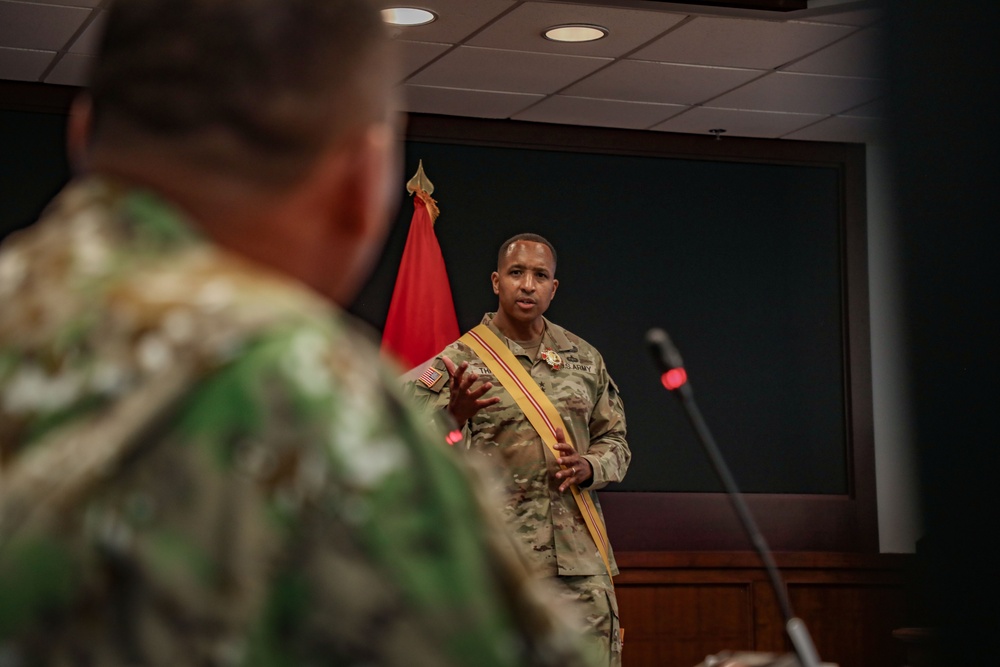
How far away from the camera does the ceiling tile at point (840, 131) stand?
22.1ft

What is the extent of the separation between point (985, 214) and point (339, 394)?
1.09 meters

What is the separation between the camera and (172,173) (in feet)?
1.95

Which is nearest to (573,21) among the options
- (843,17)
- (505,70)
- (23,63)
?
(505,70)

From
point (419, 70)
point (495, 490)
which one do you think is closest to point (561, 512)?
point (419, 70)

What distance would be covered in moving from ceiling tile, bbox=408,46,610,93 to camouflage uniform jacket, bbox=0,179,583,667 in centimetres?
512

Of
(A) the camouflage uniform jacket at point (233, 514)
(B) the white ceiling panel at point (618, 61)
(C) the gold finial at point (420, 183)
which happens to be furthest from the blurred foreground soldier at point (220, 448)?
(C) the gold finial at point (420, 183)

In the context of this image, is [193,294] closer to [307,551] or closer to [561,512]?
[307,551]

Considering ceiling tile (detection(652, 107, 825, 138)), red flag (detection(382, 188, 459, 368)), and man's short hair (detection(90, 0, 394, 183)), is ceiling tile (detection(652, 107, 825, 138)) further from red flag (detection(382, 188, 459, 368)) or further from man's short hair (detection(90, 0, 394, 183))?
man's short hair (detection(90, 0, 394, 183))

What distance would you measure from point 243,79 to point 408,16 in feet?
15.3

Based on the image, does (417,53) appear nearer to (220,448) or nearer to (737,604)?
(737,604)

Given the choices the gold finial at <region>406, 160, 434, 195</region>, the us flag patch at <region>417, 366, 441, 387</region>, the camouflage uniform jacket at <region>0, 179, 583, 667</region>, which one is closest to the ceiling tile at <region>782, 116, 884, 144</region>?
the gold finial at <region>406, 160, 434, 195</region>

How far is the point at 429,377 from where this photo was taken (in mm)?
4227

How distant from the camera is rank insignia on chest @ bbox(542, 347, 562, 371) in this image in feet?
14.7

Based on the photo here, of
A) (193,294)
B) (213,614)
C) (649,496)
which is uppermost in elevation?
(193,294)
